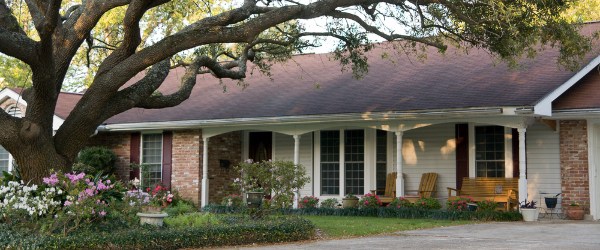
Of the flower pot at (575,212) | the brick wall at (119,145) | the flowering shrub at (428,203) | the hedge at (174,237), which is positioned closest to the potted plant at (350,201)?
the flowering shrub at (428,203)

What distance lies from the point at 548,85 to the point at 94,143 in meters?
14.0

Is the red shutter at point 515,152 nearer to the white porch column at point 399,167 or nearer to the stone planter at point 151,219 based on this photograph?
the white porch column at point 399,167

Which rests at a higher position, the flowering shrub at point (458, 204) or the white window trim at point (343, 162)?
the white window trim at point (343, 162)

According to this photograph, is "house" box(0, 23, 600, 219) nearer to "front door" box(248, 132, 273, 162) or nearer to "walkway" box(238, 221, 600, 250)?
"front door" box(248, 132, 273, 162)

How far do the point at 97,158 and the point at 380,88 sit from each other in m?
8.69

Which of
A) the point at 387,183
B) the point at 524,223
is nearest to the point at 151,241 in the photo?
the point at 524,223

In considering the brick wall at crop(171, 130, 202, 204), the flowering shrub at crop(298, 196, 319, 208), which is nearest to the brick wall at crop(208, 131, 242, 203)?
the brick wall at crop(171, 130, 202, 204)

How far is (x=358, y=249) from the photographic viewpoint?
36.8 ft

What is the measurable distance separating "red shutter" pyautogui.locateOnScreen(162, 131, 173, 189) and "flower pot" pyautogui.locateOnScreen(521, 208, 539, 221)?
10590 mm

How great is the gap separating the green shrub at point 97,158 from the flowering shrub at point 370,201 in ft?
26.7

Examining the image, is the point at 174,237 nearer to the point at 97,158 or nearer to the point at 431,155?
the point at 431,155

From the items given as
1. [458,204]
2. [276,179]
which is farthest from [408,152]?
[276,179]

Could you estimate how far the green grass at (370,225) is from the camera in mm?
14086

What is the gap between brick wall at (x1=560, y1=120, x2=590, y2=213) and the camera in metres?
18.0
